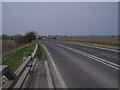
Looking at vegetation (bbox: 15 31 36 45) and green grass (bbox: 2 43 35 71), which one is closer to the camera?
green grass (bbox: 2 43 35 71)

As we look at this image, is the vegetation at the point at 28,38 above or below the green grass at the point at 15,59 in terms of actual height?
above

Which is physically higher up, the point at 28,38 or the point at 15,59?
the point at 28,38

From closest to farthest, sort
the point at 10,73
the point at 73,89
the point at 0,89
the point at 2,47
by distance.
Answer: the point at 0,89
the point at 10,73
the point at 73,89
the point at 2,47

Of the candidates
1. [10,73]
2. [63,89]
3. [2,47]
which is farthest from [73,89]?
[2,47]

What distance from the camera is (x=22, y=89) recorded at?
22.1 ft

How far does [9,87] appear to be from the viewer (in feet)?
18.7

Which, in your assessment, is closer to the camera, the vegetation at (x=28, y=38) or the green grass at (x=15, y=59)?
the green grass at (x=15, y=59)

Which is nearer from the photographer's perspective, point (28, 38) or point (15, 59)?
point (15, 59)

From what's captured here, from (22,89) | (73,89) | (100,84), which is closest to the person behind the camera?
(22,89)

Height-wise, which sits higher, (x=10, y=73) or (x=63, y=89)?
(x=10, y=73)

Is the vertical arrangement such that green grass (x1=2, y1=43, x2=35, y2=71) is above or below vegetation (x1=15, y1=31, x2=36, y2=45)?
below

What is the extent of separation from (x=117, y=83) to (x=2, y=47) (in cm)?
3271

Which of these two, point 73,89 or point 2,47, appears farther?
point 2,47

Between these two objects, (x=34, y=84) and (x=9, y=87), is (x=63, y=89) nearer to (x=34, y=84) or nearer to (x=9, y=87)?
(x=34, y=84)
